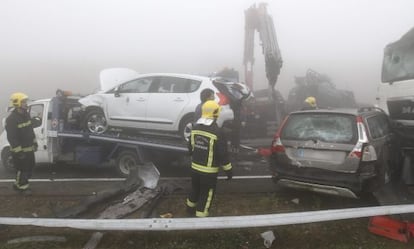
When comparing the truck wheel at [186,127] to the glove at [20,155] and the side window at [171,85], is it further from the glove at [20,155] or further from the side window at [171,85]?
the glove at [20,155]

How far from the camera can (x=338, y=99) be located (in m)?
17.5

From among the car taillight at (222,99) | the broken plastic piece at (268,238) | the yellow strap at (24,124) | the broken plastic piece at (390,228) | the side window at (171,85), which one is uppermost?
the side window at (171,85)

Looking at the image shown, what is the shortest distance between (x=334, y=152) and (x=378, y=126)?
1170 mm

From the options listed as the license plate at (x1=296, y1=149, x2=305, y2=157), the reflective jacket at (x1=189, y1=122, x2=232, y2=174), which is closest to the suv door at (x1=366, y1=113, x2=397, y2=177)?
the license plate at (x1=296, y1=149, x2=305, y2=157)

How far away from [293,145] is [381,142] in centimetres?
132

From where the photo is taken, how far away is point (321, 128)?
20.8 ft

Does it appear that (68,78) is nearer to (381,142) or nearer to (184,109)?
(184,109)

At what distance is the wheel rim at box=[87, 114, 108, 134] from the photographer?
9.38 m

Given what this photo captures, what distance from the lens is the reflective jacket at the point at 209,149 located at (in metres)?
5.47

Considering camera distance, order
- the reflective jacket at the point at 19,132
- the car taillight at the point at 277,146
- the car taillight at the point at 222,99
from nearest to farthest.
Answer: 1. the car taillight at the point at 277,146
2. the reflective jacket at the point at 19,132
3. the car taillight at the point at 222,99

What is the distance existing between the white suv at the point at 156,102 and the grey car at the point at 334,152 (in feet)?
7.01

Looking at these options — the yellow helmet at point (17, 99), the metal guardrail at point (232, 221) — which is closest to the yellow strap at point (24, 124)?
the yellow helmet at point (17, 99)

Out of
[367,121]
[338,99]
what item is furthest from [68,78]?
[367,121]

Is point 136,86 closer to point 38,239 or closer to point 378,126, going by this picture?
point 38,239
